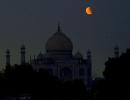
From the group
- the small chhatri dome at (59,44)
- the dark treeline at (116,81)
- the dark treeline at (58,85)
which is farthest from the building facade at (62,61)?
the dark treeline at (116,81)

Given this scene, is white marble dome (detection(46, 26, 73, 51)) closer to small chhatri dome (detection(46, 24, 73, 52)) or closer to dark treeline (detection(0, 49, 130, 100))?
small chhatri dome (detection(46, 24, 73, 52))

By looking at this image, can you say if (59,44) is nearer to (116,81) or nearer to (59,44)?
(59,44)

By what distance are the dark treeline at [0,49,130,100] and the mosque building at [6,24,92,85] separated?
4299 centimetres

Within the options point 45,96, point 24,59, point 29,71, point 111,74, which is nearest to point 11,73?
point 29,71

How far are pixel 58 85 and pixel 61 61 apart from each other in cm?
5672

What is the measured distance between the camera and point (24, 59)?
173 m

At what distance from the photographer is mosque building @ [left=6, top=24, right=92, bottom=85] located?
17425 centimetres

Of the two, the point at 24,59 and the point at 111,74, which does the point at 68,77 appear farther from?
the point at 111,74

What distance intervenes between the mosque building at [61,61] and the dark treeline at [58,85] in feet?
141

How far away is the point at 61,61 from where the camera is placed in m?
178

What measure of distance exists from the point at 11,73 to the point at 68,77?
62.0m

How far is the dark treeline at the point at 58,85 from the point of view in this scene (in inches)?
3784

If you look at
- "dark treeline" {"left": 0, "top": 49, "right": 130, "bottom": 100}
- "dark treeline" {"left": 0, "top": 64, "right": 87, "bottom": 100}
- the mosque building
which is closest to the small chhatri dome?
the mosque building

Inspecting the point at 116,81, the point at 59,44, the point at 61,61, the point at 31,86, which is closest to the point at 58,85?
the point at 31,86
